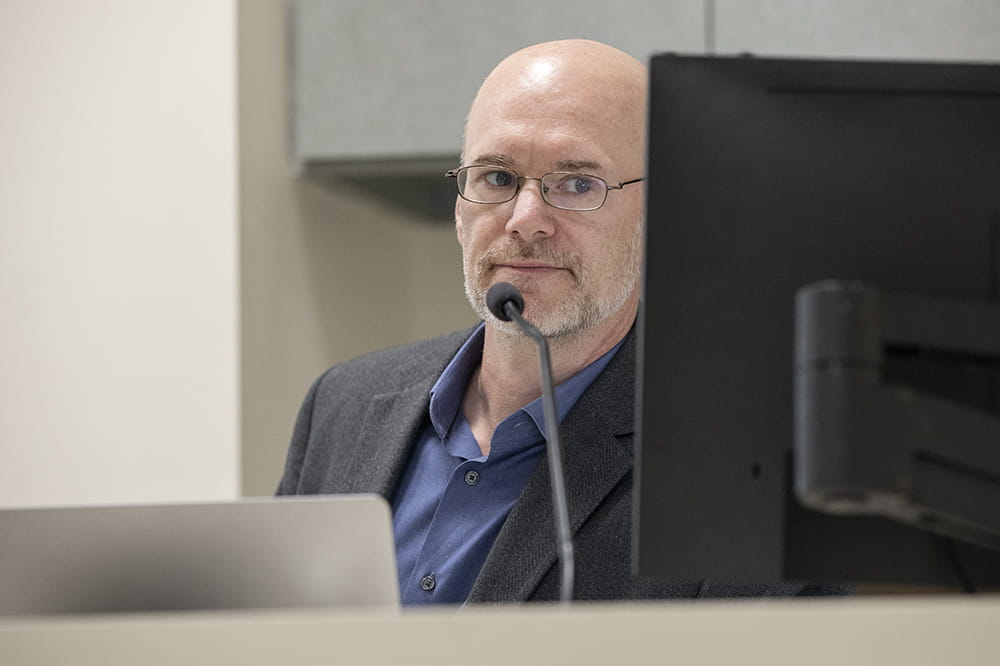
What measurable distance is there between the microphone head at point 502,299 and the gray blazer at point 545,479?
0.20 metres

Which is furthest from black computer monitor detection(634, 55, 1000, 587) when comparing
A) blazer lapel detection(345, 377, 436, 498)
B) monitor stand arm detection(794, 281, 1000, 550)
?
blazer lapel detection(345, 377, 436, 498)

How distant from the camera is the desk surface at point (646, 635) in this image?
0.51 metres

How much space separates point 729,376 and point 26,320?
5.99 feet

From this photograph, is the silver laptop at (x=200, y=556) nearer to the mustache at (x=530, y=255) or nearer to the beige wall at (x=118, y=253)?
the mustache at (x=530, y=255)

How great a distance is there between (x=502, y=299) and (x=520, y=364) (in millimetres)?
284

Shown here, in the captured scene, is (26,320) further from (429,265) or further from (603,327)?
(603,327)

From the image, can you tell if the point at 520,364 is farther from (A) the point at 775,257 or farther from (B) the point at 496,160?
(A) the point at 775,257


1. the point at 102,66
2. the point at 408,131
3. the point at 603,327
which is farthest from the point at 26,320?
the point at 603,327

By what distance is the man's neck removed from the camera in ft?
4.36

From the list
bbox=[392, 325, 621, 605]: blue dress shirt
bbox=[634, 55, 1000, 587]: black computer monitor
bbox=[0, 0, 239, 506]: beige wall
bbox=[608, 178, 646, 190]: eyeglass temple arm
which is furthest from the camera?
bbox=[0, 0, 239, 506]: beige wall

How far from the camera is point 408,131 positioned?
2.23 meters

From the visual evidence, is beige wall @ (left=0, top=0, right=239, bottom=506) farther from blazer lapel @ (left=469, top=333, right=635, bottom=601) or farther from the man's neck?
blazer lapel @ (left=469, top=333, right=635, bottom=601)

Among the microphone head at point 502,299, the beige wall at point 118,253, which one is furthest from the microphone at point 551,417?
the beige wall at point 118,253

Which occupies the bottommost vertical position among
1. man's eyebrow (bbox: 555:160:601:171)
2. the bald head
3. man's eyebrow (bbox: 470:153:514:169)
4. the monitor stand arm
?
the monitor stand arm
